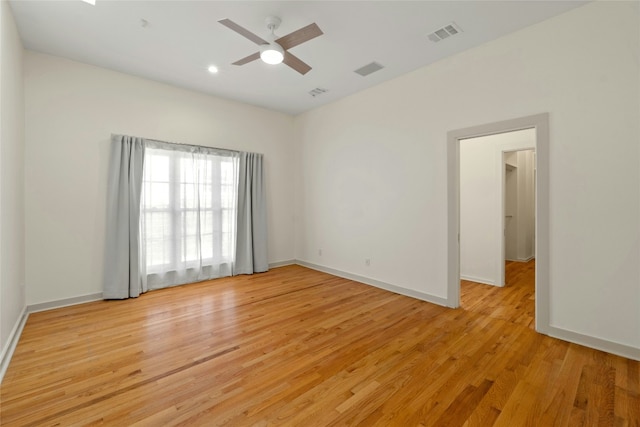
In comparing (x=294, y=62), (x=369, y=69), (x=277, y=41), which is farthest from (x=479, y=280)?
(x=277, y=41)

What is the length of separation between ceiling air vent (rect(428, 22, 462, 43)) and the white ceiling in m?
0.05

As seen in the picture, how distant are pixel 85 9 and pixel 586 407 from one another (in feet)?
16.8

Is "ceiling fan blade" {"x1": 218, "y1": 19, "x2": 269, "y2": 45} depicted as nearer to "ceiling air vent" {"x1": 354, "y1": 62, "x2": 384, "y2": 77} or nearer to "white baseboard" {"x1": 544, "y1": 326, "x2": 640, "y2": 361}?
"ceiling air vent" {"x1": 354, "y1": 62, "x2": 384, "y2": 77}

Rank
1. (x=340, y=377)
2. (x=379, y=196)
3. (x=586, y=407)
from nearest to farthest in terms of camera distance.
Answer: (x=586, y=407), (x=340, y=377), (x=379, y=196)

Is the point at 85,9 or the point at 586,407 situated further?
the point at 85,9

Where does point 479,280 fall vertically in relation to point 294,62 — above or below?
below

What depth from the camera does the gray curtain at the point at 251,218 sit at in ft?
16.8

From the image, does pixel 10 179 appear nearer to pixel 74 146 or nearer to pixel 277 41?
pixel 74 146

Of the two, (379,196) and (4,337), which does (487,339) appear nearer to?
(379,196)

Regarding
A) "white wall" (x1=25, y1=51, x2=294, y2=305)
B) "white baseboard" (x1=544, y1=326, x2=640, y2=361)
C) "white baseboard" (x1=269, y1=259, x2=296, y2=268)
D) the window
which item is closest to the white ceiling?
"white wall" (x1=25, y1=51, x2=294, y2=305)

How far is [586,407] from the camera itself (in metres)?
1.79

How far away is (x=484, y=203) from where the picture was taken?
4.60 metres

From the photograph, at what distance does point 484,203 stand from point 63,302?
6.20 m

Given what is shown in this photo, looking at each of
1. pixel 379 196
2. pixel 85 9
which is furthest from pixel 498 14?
pixel 85 9
